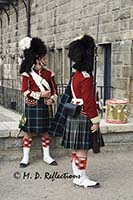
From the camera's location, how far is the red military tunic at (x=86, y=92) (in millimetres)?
4465

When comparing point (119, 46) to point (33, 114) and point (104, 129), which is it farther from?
point (33, 114)

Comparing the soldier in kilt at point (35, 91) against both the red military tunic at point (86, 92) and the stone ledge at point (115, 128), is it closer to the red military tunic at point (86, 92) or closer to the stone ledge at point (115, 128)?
the red military tunic at point (86, 92)

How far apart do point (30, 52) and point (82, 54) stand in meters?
1.10

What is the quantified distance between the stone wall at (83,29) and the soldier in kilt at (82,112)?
400cm

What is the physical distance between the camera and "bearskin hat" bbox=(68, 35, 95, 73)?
457 centimetres

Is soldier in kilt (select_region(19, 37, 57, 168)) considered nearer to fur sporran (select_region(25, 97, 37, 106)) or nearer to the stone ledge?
fur sporran (select_region(25, 97, 37, 106))

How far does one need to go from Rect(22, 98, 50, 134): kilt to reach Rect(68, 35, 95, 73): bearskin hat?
1.08 meters

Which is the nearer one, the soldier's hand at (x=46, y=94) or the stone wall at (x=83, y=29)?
the soldier's hand at (x=46, y=94)

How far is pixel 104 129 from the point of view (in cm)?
619

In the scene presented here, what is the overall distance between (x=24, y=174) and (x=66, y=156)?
109 cm

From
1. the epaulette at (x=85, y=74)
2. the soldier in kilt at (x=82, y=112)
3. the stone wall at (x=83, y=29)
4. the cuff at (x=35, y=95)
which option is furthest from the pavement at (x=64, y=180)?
the stone wall at (x=83, y=29)

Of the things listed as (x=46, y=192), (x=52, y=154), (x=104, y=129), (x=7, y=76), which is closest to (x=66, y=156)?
(x=52, y=154)

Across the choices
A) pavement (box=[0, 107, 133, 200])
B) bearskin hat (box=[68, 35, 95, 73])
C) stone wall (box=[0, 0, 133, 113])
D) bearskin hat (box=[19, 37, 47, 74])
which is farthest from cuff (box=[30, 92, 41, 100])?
stone wall (box=[0, 0, 133, 113])

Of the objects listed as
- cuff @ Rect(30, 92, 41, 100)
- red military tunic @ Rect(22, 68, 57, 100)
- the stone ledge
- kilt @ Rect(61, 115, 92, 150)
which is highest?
red military tunic @ Rect(22, 68, 57, 100)
